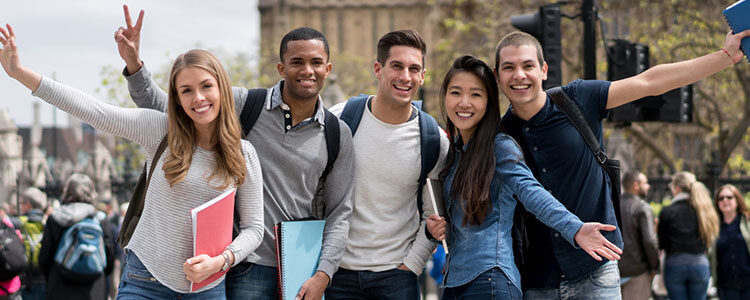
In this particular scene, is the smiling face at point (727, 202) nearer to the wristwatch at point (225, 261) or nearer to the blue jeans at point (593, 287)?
the blue jeans at point (593, 287)

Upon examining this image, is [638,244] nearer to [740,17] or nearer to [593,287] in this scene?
[593,287]

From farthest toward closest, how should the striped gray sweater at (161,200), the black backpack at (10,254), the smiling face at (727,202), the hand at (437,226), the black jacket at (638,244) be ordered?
the smiling face at (727,202) < the black jacket at (638,244) < the black backpack at (10,254) < the hand at (437,226) < the striped gray sweater at (161,200)

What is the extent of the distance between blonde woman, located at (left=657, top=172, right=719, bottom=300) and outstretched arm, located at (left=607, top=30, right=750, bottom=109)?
563 centimetres

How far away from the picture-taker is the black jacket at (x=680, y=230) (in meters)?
8.41

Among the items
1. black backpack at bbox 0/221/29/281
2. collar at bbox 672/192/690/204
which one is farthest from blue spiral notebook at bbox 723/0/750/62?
black backpack at bbox 0/221/29/281

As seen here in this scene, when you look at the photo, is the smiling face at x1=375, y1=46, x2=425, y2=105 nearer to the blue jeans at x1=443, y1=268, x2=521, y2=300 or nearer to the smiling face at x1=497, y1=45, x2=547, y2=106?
the smiling face at x1=497, y1=45, x2=547, y2=106

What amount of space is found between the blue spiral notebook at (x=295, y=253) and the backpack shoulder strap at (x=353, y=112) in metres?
0.56

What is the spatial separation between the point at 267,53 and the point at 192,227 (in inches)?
1287

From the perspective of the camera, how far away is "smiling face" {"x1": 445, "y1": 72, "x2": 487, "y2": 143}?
3.36 m

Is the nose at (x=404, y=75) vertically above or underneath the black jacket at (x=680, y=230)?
above

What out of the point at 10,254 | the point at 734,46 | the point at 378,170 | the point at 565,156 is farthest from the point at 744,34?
the point at 10,254

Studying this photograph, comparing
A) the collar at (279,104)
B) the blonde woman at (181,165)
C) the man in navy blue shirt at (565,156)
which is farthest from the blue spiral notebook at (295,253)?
the man in navy blue shirt at (565,156)

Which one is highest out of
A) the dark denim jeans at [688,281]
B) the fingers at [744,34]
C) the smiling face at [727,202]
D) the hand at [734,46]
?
the fingers at [744,34]

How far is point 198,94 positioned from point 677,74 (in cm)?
198
